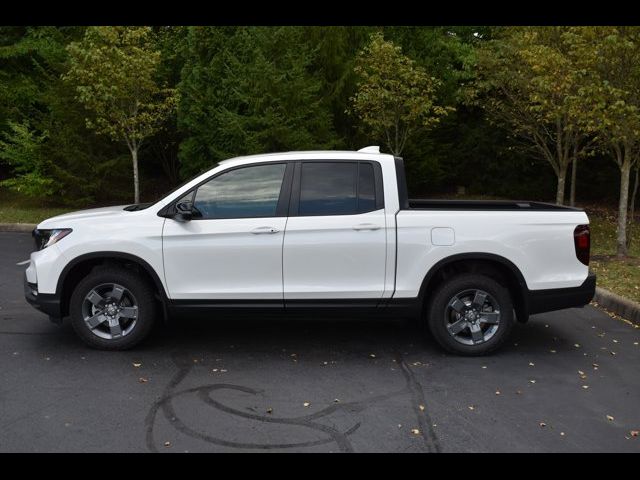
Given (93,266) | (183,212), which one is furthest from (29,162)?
(183,212)

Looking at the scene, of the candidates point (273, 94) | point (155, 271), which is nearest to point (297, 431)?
point (155, 271)

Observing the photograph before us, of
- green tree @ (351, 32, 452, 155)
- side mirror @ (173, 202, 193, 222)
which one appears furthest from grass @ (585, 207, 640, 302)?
side mirror @ (173, 202, 193, 222)

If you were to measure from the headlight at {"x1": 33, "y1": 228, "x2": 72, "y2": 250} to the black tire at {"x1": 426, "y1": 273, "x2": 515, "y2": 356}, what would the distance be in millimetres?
3437

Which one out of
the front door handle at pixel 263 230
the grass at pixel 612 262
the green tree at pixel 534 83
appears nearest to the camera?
the front door handle at pixel 263 230

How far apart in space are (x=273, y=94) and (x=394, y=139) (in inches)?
158

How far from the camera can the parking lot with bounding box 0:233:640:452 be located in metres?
4.00

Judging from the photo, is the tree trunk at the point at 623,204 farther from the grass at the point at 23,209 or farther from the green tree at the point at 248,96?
the grass at the point at 23,209

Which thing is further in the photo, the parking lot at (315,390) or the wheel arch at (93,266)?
the wheel arch at (93,266)

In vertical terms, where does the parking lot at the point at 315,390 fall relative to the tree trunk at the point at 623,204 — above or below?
below

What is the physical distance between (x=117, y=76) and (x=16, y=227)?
4.39 metres

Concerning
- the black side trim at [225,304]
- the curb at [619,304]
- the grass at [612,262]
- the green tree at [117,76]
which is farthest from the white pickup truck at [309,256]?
the green tree at [117,76]

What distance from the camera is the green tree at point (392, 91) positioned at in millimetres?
15414

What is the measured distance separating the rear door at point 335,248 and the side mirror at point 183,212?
88 centimetres

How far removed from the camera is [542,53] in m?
11.6
